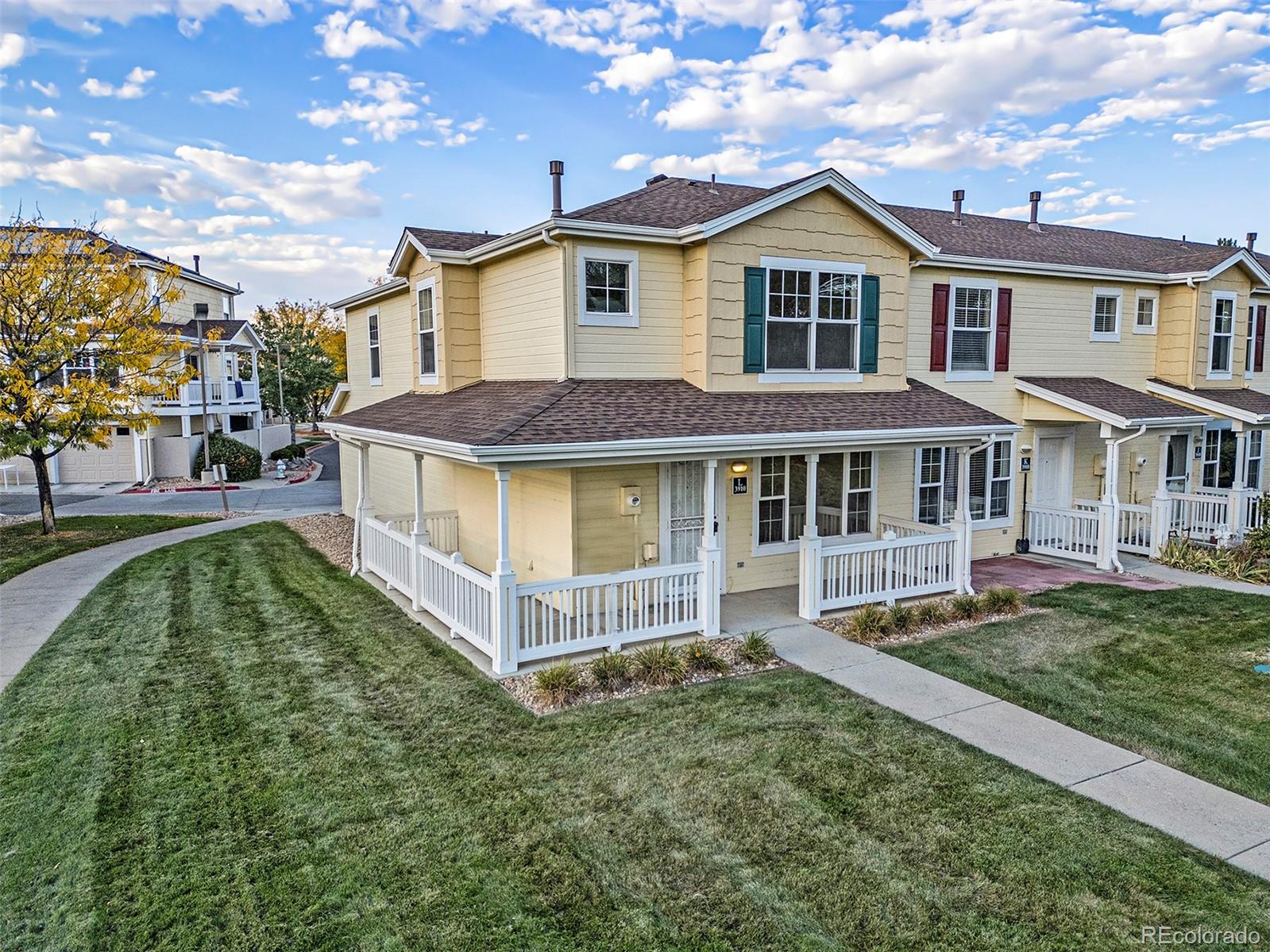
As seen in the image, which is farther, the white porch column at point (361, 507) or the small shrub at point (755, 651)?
the white porch column at point (361, 507)

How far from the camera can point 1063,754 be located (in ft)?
20.6

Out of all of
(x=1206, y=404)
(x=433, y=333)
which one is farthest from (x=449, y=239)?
(x=1206, y=404)

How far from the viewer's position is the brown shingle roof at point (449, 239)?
12.4 m

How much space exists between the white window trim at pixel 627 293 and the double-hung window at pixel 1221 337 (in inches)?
496

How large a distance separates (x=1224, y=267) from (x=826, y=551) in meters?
11.3

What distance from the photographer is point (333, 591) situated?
11.8 metres

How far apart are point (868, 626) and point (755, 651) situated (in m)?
1.80

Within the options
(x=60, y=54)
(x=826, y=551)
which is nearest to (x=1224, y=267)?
(x=826, y=551)

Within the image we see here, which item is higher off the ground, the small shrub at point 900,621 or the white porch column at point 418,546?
the white porch column at point 418,546

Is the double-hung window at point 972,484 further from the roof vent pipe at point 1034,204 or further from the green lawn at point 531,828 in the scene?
the green lawn at point 531,828

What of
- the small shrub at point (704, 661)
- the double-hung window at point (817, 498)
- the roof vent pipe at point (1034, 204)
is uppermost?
the roof vent pipe at point (1034, 204)

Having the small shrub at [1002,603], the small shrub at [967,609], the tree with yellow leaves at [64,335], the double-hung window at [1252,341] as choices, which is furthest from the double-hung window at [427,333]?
the double-hung window at [1252,341]

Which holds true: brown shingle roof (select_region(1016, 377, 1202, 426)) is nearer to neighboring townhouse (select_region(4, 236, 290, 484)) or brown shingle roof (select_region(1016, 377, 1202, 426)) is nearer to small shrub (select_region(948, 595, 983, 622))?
small shrub (select_region(948, 595, 983, 622))

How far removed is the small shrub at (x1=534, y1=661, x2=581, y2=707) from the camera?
736 cm
